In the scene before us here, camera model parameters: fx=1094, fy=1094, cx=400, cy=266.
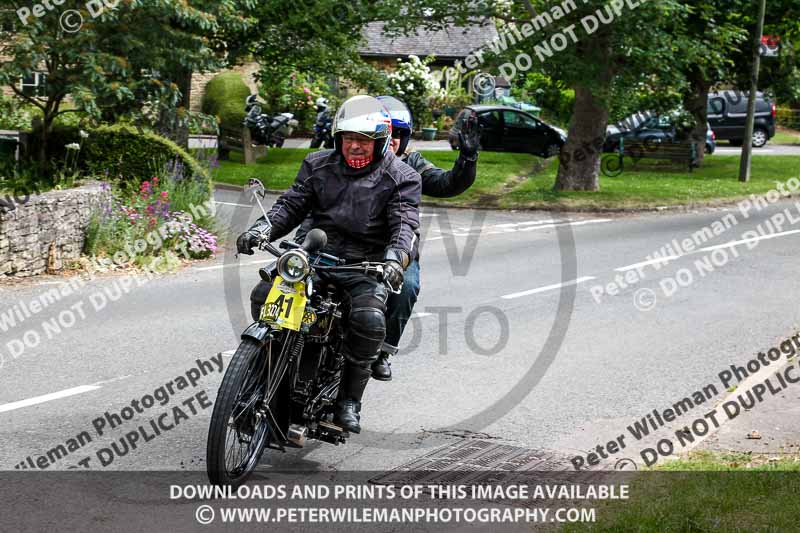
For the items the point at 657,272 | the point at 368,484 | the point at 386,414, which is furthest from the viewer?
the point at 657,272

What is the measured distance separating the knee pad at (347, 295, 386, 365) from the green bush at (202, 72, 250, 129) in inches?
1194

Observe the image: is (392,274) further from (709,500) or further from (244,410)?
(709,500)

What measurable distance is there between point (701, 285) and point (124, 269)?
7.05 metres

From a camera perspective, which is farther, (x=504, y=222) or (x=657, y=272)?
(x=504, y=222)

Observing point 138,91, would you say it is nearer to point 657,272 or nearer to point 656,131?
point 657,272

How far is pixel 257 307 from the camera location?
19.3ft

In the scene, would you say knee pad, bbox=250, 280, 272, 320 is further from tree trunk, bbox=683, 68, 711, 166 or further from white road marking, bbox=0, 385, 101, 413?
tree trunk, bbox=683, 68, 711, 166

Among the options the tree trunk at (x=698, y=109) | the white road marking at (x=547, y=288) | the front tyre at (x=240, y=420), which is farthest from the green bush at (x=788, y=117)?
the front tyre at (x=240, y=420)

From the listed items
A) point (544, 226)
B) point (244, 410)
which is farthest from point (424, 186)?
point (544, 226)

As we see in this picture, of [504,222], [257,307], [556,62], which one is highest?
[556,62]

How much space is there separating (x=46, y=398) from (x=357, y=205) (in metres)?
2.78

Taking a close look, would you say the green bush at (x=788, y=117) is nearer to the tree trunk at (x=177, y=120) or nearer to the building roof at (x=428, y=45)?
the building roof at (x=428, y=45)

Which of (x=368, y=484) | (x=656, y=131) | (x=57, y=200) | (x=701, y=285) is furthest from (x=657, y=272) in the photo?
(x=656, y=131)

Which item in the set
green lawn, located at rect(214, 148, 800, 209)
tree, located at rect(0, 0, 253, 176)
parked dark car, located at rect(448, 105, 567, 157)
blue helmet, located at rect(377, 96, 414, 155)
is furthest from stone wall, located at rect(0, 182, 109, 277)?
parked dark car, located at rect(448, 105, 567, 157)
